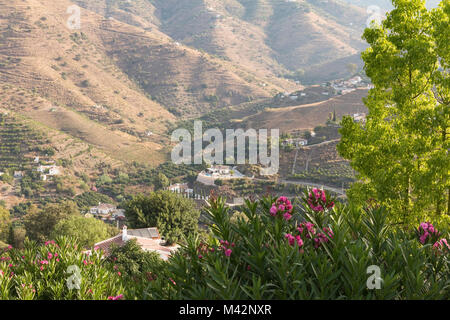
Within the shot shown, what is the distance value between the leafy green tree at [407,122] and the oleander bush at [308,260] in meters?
2.13

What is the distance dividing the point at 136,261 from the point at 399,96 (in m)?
10.5

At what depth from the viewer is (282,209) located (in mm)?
3771

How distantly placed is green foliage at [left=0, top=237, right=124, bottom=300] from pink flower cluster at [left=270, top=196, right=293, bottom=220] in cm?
164

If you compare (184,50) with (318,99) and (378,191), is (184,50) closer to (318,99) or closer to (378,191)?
(318,99)

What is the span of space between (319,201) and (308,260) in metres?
0.99

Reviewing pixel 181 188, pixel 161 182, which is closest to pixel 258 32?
pixel 181 188

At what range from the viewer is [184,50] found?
125 metres

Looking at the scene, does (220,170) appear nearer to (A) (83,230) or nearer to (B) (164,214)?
(B) (164,214)

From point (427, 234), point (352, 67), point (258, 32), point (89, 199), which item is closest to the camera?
point (427, 234)

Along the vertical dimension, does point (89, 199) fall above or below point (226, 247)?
below

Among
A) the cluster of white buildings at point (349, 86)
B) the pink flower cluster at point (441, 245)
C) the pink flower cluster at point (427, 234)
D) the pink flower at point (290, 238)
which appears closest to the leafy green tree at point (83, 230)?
the pink flower at point (290, 238)

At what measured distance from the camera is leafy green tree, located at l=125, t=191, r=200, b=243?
22.8 meters

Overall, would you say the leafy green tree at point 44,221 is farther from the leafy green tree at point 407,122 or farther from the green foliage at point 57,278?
the leafy green tree at point 407,122

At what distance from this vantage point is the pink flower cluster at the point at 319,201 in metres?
3.98
